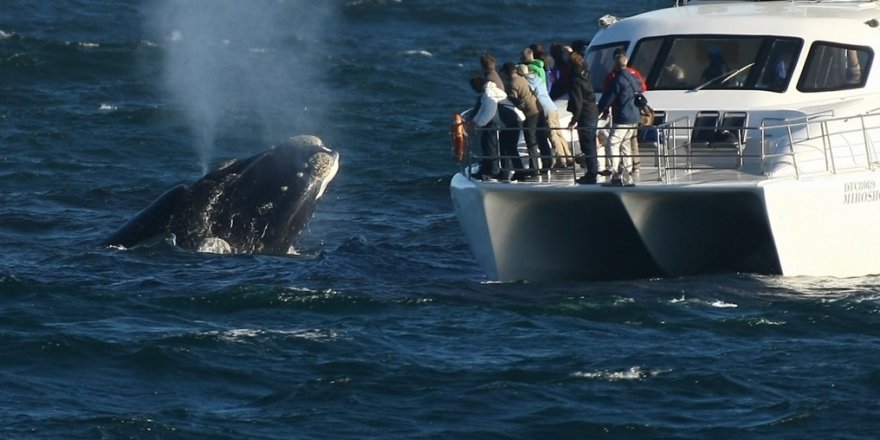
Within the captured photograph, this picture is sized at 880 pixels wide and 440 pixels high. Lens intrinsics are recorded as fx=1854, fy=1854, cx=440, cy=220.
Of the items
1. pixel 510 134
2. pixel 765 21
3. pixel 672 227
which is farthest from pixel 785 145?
pixel 510 134

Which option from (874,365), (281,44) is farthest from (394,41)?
(874,365)

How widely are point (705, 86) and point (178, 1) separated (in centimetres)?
4299

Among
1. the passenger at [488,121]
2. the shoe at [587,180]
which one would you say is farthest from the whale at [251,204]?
the shoe at [587,180]

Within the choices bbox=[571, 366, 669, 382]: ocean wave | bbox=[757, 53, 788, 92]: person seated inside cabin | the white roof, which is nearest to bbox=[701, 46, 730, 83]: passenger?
the white roof

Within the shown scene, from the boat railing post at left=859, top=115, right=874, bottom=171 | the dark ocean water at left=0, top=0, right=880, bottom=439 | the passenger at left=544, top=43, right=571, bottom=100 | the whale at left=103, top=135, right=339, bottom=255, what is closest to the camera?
the dark ocean water at left=0, top=0, right=880, bottom=439

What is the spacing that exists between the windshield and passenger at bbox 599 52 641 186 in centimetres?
215

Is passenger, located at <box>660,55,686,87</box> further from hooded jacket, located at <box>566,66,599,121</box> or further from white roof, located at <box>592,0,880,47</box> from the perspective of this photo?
hooded jacket, located at <box>566,66,599,121</box>

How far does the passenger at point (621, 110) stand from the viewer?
22.0 metres

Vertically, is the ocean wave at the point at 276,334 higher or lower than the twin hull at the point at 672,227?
lower

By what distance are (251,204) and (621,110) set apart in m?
5.48

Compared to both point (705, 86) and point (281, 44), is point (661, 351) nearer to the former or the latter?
point (705, 86)

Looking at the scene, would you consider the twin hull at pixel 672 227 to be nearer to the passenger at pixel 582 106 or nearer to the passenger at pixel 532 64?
the passenger at pixel 582 106

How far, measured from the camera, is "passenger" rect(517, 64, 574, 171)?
2284 cm

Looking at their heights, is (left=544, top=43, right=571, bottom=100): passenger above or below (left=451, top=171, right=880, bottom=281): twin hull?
above
